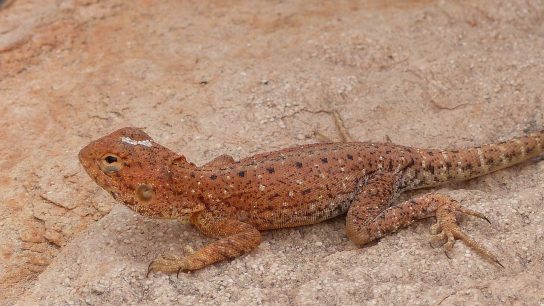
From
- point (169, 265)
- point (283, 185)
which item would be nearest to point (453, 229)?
point (283, 185)

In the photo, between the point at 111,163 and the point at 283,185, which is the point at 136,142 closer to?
the point at 111,163

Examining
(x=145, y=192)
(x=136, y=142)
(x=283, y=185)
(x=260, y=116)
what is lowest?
(x=260, y=116)

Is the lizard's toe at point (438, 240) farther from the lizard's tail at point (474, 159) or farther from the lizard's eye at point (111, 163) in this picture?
the lizard's eye at point (111, 163)

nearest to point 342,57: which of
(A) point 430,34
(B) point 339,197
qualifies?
(A) point 430,34

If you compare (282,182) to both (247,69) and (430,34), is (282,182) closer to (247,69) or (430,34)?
(247,69)

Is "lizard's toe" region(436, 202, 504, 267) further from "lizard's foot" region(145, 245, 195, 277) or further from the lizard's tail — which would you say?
"lizard's foot" region(145, 245, 195, 277)

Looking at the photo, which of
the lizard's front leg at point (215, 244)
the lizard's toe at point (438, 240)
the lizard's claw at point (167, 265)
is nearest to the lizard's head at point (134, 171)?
the lizard's front leg at point (215, 244)
